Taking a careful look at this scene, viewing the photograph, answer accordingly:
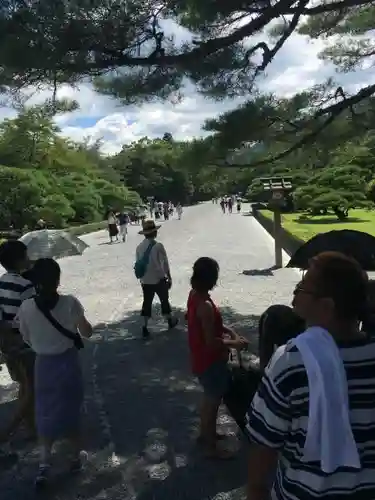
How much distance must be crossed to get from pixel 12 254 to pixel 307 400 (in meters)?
2.90

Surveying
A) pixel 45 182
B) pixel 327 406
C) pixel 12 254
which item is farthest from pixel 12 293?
pixel 45 182

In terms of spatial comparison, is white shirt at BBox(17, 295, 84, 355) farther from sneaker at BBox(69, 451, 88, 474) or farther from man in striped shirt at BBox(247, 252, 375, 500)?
man in striped shirt at BBox(247, 252, 375, 500)

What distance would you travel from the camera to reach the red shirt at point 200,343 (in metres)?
3.96

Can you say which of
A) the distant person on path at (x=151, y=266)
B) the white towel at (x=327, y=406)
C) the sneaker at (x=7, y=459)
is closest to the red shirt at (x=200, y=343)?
the sneaker at (x=7, y=459)

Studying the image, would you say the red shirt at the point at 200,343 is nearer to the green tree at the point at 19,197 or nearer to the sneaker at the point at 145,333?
the sneaker at the point at 145,333

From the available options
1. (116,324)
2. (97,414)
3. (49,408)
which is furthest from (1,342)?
(116,324)

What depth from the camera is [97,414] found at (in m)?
5.14

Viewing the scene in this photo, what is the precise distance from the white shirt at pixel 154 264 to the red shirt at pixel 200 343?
3711 millimetres

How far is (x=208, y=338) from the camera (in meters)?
3.87

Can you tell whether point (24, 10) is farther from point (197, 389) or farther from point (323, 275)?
point (323, 275)

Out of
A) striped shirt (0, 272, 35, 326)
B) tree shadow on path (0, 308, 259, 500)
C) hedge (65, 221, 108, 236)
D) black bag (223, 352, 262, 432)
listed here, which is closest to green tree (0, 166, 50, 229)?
hedge (65, 221, 108, 236)

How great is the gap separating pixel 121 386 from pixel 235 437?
5.41 ft

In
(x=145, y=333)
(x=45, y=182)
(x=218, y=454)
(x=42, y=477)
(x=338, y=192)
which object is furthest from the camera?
(x=45, y=182)

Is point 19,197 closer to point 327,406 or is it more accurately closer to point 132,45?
point 132,45
